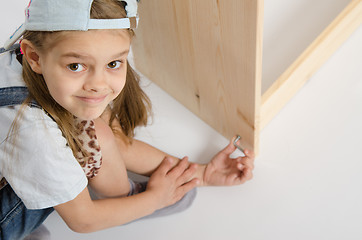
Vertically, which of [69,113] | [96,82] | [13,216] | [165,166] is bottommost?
[13,216]

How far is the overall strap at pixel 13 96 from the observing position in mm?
733

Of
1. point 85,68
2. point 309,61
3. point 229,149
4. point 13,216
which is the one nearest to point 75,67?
point 85,68

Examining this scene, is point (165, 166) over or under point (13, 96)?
under

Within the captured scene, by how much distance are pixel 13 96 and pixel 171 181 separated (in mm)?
406

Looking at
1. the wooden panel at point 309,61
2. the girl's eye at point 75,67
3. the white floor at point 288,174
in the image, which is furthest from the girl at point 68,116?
the wooden panel at point 309,61

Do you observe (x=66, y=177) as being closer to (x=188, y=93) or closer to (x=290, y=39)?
(x=188, y=93)

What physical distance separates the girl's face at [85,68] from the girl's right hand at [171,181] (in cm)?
30

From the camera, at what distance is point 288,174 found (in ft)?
3.40

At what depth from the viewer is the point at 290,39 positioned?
1.26 metres

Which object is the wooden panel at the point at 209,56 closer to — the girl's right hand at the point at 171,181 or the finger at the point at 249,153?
the finger at the point at 249,153

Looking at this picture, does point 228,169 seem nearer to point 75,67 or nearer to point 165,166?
point 165,166

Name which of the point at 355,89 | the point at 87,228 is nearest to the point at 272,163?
the point at 355,89

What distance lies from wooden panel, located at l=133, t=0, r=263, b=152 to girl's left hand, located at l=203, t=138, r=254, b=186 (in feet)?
0.15

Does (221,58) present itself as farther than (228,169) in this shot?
No
